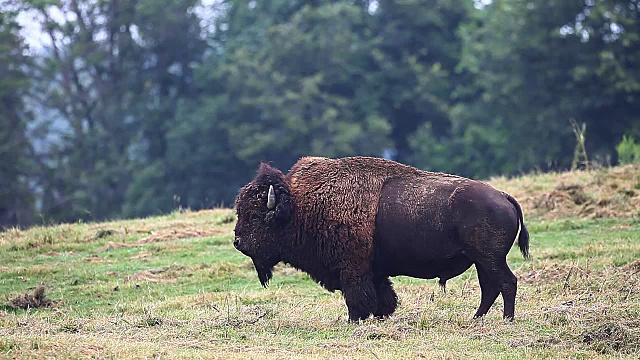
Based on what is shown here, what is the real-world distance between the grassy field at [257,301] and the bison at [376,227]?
460mm

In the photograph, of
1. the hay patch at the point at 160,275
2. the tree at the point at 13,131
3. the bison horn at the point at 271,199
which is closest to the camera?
the bison horn at the point at 271,199

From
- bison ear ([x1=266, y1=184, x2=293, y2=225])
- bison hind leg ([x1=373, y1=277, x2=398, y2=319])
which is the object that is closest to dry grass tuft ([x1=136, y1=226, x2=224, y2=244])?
bison ear ([x1=266, y1=184, x2=293, y2=225])

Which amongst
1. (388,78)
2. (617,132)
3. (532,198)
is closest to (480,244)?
(532,198)

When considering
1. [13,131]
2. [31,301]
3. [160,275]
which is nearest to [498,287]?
[160,275]

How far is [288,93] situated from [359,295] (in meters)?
34.9

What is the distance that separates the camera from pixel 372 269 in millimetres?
11812

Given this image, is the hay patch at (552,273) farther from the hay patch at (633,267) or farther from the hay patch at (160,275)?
the hay patch at (160,275)

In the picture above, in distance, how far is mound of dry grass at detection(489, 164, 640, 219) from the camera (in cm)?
1816

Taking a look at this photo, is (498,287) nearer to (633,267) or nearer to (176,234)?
(633,267)

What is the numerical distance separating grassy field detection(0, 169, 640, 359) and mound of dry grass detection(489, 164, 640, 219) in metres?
0.09

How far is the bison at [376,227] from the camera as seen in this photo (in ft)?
37.0

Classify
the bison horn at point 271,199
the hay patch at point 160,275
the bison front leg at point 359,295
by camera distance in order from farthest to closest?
the hay patch at point 160,275
the bison horn at point 271,199
the bison front leg at point 359,295

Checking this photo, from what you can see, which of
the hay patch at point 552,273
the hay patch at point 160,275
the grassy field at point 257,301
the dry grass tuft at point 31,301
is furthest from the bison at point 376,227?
the hay patch at point 160,275

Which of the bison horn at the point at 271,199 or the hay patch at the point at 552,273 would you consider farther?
the hay patch at the point at 552,273
